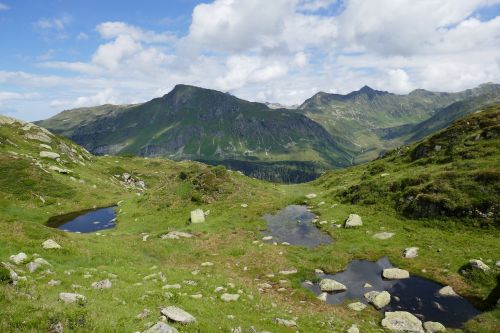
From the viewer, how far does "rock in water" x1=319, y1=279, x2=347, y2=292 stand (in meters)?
31.2

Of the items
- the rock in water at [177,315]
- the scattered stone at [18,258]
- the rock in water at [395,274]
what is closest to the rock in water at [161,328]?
the rock in water at [177,315]

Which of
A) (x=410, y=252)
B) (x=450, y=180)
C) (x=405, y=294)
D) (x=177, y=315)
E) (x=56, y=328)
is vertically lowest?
(x=405, y=294)

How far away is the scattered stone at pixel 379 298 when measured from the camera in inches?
1093

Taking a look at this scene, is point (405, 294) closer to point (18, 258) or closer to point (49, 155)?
point (18, 258)

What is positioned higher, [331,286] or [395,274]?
[395,274]

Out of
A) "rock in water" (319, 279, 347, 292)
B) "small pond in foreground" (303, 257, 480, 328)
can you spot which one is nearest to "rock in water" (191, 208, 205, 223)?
"small pond in foreground" (303, 257, 480, 328)

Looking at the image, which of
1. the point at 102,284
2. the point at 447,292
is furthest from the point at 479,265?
A: the point at 102,284

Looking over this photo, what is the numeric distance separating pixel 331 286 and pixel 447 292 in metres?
9.38

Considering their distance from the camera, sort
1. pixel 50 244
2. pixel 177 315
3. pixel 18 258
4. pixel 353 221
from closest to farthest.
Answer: pixel 177 315 < pixel 18 258 < pixel 50 244 < pixel 353 221

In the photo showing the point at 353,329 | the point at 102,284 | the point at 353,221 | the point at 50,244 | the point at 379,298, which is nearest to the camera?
the point at 353,329

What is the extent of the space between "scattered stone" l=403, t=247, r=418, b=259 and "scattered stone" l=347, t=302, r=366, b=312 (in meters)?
11.9

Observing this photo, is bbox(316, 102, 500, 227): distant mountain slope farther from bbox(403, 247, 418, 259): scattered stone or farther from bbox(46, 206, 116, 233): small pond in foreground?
bbox(46, 206, 116, 233): small pond in foreground

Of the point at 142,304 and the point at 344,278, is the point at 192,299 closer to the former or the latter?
the point at 142,304

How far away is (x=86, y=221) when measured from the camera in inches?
2704
